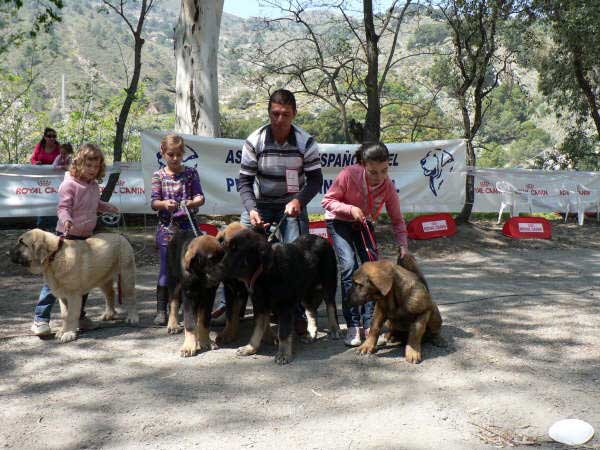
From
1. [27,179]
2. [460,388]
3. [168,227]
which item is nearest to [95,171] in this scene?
[168,227]

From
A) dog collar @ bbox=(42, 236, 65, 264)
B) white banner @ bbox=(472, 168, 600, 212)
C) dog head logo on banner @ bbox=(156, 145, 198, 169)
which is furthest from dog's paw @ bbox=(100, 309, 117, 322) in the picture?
white banner @ bbox=(472, 168, 600, 212)

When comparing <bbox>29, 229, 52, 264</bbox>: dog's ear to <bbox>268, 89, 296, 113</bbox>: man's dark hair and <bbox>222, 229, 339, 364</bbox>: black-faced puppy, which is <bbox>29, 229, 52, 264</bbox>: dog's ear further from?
<bbox>268, 89, 296, 113</bbox>: man's dark hair

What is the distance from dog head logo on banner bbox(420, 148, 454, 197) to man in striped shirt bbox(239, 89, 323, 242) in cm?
841

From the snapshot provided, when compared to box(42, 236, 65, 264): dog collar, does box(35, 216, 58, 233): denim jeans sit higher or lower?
lower

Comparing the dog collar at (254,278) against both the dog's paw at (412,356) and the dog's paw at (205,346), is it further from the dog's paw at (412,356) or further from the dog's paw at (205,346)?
the dog's paw at (412,356)

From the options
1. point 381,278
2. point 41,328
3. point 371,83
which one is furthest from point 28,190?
point 381,278

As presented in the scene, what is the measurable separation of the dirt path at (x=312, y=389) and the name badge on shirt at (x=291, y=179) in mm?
1500

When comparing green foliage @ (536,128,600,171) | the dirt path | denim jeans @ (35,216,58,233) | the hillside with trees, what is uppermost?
the hillside with trees

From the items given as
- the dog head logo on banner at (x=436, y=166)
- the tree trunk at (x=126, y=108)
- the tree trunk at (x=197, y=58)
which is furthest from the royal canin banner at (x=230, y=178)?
the tree trunk at (x=197, y=58)

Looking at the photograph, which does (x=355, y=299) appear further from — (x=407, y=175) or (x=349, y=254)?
(x=407, y=175)

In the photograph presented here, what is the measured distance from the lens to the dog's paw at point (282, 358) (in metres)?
4.74

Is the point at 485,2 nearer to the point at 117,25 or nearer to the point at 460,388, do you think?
the point at 460,388

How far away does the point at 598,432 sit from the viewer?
3.45 meters

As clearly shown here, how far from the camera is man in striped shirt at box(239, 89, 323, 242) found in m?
5.29
